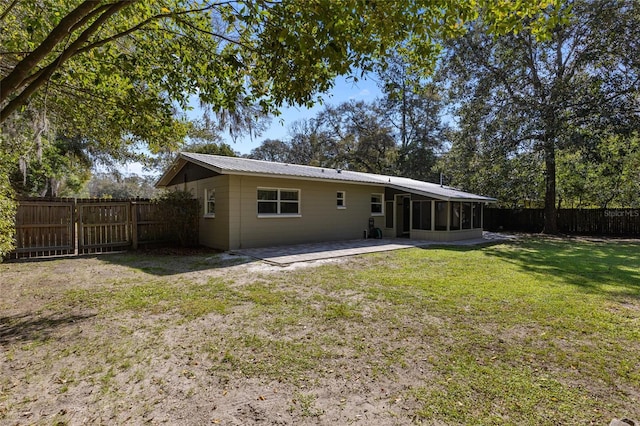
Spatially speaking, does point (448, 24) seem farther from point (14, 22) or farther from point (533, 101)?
point (533, 101)

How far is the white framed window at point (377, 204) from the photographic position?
15039 mm

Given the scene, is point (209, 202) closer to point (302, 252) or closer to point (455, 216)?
point (302, 252)

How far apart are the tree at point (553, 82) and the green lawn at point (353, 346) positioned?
11811mm

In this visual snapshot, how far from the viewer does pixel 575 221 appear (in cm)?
1806

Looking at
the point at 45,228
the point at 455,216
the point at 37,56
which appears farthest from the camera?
the point at 455,216

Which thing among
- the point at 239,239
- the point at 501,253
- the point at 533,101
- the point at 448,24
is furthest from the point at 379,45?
the point at 533,101

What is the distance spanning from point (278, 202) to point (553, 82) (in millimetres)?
15001

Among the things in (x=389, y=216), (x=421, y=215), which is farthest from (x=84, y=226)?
(x=421, y=215)

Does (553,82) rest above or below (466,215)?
above

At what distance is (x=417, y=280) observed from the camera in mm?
6340

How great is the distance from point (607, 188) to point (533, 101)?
9.36 metres

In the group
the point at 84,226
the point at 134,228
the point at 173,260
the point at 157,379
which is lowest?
the point at 157,379

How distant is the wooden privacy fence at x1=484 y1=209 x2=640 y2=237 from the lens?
54.2 ft

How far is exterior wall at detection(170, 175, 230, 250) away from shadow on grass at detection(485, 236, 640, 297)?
8336 millimetres
